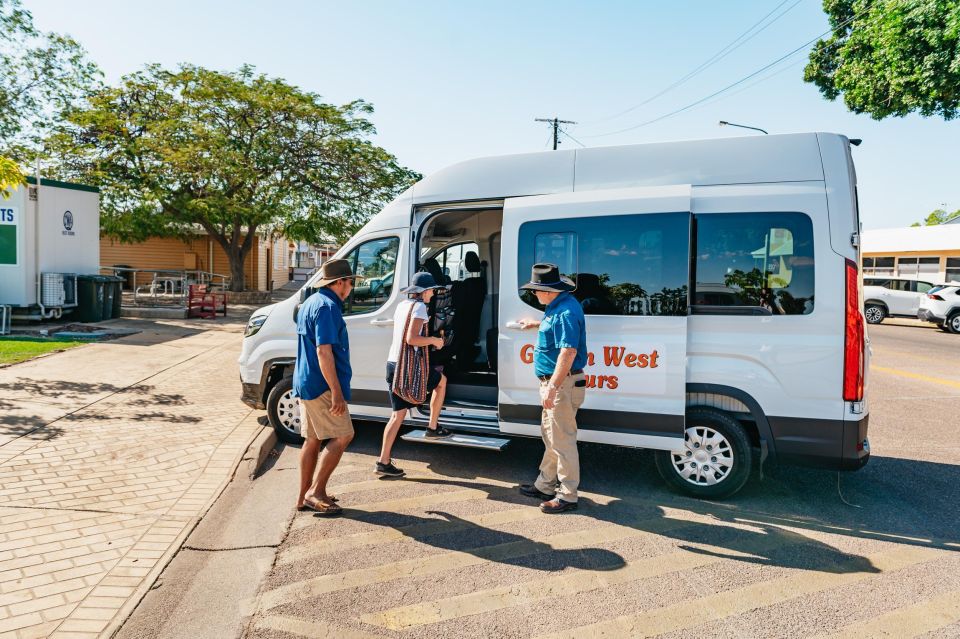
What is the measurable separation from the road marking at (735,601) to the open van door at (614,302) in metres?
1.37

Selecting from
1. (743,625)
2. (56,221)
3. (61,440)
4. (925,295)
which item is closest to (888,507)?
(743,625)

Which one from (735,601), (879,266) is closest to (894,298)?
(879,266)

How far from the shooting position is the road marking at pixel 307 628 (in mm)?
3307

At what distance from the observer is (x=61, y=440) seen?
6.46 metres

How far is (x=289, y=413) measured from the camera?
6.67 metres

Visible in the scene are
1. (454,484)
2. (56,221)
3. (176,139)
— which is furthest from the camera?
(176,139)

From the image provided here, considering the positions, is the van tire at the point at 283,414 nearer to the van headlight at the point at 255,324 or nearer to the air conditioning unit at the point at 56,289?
the van headlight at the point at 255,324

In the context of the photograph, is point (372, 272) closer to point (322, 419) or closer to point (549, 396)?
point (322, 419)

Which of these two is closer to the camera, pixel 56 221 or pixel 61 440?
pixel 61 440

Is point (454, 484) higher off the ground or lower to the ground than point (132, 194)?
lower

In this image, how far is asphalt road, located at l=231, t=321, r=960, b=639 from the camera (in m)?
3.46

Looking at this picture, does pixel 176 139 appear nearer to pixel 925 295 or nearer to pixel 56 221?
pixel 56 221

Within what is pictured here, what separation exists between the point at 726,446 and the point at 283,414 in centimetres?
423

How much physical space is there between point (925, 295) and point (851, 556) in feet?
71.3
